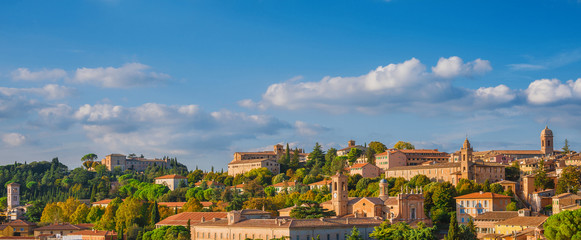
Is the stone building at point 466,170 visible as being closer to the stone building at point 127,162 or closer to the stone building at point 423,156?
the stone building at point 423,156

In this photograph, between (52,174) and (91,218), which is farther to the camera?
(52,174)

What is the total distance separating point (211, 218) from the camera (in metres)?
69.6

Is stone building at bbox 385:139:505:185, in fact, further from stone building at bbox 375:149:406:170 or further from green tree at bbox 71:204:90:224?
green tree at bbox 71:204:90:224

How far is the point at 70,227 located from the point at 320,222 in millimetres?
34931

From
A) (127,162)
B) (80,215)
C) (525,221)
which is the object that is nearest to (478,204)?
(525,221)

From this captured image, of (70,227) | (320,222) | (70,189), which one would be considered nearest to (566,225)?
(320,222)

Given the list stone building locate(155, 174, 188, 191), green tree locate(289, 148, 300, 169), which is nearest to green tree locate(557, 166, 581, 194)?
green tree locate(289, 148, 300, 169)

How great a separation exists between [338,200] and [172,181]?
164ft

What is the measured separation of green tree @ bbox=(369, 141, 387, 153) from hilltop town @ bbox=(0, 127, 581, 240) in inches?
9.5

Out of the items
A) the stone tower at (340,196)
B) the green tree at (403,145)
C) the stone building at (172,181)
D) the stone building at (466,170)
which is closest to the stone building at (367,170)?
the stone building at (466,170)

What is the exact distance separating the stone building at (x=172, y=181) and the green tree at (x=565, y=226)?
6866 centimetres

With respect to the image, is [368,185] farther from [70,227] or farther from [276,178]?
[70,227]

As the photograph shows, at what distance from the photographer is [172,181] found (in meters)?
A: 112

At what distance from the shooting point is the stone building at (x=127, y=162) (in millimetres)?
147875
